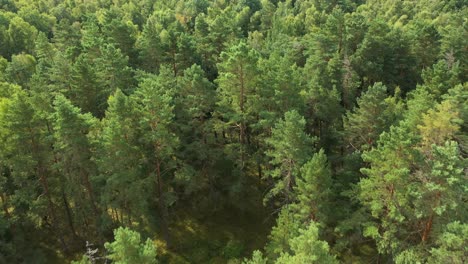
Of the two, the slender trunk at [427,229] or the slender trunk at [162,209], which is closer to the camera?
the slender trunk at [427,229]

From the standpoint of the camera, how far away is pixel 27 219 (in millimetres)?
33094

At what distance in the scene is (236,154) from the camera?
34719 mm

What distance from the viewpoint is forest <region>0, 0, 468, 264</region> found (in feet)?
Result: 83.9

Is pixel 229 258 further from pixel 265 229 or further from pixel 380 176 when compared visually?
pixel 380 176

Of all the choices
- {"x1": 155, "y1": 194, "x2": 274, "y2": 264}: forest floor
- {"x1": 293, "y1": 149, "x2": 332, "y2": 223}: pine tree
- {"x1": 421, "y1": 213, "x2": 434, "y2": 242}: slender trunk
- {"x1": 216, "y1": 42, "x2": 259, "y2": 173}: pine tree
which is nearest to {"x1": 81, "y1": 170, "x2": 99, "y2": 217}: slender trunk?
{"x1": 155, "y1": 194, "x2": 274, "y2": 264}: forest floor

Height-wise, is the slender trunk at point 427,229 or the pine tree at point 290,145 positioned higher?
the pine tree at point 290,145

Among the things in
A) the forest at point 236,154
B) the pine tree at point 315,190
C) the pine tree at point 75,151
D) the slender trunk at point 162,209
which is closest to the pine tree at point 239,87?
the forest at point 236,154

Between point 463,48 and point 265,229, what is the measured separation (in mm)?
31269

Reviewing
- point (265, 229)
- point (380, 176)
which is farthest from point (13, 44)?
point (380, 176)

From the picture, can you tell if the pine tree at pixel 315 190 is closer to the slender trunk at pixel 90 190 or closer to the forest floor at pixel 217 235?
the forest floor at pixel 217 235

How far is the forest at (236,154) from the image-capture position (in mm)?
25578

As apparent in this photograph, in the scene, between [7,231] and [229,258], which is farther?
[229,258]

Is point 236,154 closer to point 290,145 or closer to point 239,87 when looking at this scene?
point 239,87

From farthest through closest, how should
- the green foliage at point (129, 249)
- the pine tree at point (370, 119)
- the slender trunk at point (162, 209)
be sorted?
the slender trunk at point (162, 209) → the pine tree at point (370, 119) → the green foliage at point (129, 249)
